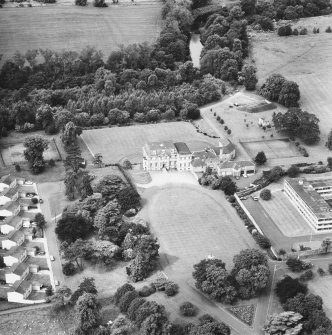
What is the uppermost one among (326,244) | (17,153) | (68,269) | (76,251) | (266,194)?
(76,251)

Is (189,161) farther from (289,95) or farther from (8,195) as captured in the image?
(289,95)

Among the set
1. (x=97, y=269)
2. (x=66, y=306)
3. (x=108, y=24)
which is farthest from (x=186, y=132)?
(x=108, y=24)

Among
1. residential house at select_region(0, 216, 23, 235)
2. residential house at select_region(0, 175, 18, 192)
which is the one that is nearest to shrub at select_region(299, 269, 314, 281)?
residential house at select_region(0, 216, 23, 235)

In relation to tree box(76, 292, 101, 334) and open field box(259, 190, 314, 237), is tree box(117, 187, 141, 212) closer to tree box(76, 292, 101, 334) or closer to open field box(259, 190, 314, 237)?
open field box(259, 190, 314, 237)

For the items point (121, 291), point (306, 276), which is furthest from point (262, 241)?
point (121, 291)

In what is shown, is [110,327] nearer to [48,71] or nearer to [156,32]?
[48,71]

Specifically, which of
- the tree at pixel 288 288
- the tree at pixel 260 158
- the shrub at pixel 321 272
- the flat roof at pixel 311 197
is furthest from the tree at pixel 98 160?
the shrub at pixel 321 272

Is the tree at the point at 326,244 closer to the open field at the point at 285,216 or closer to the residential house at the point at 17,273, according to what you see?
the open field at the point at 285,216
